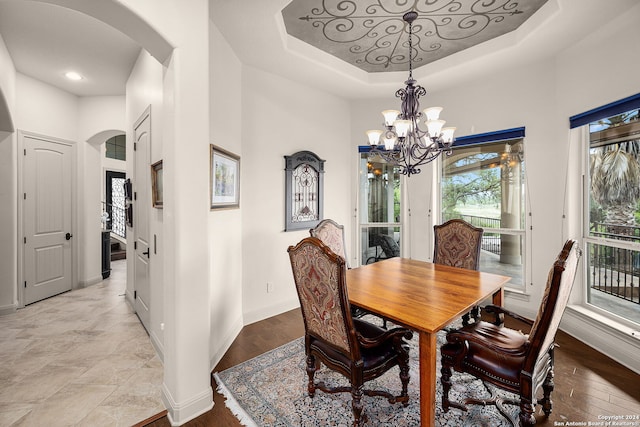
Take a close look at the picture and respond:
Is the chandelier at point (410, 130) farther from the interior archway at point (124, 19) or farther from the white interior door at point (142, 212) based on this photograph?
the white interior door at point (142, 212)

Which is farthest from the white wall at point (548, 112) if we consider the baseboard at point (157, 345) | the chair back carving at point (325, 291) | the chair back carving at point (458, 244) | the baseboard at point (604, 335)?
the baseboard at point (157, 345)

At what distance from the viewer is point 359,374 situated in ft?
5.32

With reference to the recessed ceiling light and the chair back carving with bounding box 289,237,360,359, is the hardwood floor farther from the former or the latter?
the recessed ceiling light

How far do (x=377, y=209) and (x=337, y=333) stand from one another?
3008mm

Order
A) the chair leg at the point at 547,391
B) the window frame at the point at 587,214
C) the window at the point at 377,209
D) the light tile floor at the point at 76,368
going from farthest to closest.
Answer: the window at the point at 377,209 → the window frame at the point at 587,214 → the light tile floor at the point at 76,368 → the chair leg at the point at 547,391

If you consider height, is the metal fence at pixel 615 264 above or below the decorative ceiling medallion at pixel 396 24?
below

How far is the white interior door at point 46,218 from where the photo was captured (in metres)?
3.80

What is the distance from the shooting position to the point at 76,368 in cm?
240

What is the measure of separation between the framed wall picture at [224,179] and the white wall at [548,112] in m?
2.56

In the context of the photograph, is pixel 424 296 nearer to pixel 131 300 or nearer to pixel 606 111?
pixel 606 111

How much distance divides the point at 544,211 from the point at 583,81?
4.36ft

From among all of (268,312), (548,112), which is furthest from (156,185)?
(548,112)

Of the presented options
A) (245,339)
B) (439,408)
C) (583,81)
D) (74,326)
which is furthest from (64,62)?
(583,81)

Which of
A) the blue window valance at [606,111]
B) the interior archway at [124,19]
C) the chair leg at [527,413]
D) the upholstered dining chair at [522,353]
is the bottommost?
the chair leg at [527,413]
